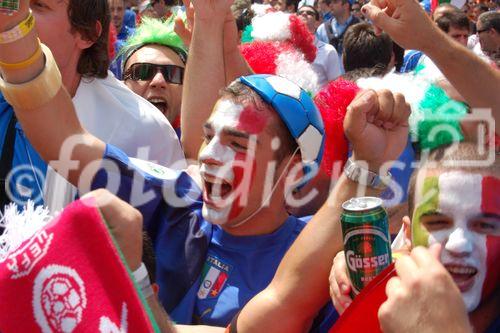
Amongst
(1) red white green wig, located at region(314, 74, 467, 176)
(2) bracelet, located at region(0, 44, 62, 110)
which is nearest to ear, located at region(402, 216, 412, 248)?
(1) red white green wig, located at region(314, 74, 467, 176)

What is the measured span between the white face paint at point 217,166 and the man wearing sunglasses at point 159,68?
4.84 ft

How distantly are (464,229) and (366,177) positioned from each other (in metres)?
0.27

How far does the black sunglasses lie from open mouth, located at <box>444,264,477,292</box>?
7.67 ft

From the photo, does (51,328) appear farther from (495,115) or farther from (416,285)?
(495,115)

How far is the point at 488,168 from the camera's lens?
1.66m

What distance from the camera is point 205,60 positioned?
275 centimetres

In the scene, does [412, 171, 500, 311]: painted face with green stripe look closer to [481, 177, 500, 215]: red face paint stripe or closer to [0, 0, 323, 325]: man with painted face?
[481, 177, 500, 215]: red face paint stripe

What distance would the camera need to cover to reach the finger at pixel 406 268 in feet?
4.25

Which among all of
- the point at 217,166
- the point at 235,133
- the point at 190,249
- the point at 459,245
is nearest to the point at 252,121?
the point at 235,133

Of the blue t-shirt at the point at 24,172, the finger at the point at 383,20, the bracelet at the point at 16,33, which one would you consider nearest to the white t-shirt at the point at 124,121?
the blue t-shirt at the point at 24,172

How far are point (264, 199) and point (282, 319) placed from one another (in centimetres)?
50

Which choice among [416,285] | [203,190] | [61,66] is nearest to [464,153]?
[416,285]

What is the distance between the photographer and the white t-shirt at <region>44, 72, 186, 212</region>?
2.55 meters

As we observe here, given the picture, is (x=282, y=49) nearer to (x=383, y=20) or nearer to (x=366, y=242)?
(x=383, y=20)
